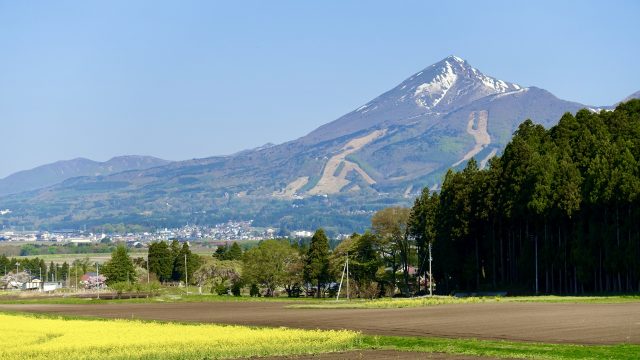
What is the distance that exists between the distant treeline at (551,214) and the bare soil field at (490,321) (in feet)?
52.7

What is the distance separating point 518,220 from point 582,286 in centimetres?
851

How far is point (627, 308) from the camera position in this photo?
64.3 m

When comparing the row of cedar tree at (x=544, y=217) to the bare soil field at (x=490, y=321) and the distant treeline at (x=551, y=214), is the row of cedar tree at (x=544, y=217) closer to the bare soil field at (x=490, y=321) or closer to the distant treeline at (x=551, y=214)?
the distant treeline at (x=551, y=214)

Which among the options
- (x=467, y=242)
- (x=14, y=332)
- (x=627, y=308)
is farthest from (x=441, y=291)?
(x=14, y=332)

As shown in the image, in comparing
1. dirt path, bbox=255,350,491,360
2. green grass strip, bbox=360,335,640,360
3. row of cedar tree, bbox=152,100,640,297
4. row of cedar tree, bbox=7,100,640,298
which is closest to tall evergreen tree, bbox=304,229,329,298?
row of cedar tree, bbox=7,100,640,298

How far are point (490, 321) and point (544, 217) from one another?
123 feet

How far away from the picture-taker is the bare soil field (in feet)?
156

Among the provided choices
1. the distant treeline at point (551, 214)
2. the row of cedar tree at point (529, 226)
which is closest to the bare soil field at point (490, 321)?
the distant treeline at point (551, 214)

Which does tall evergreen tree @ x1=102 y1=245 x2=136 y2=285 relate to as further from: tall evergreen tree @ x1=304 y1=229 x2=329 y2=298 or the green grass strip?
the green grass strip

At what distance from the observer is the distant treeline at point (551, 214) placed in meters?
87.8

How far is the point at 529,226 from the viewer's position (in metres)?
97.9

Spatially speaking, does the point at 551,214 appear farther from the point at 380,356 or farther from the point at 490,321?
the point at 380,356

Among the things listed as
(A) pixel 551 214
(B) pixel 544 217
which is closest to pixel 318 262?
(B) pixel 544 217

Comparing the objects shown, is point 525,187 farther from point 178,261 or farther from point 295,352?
point 178,261
